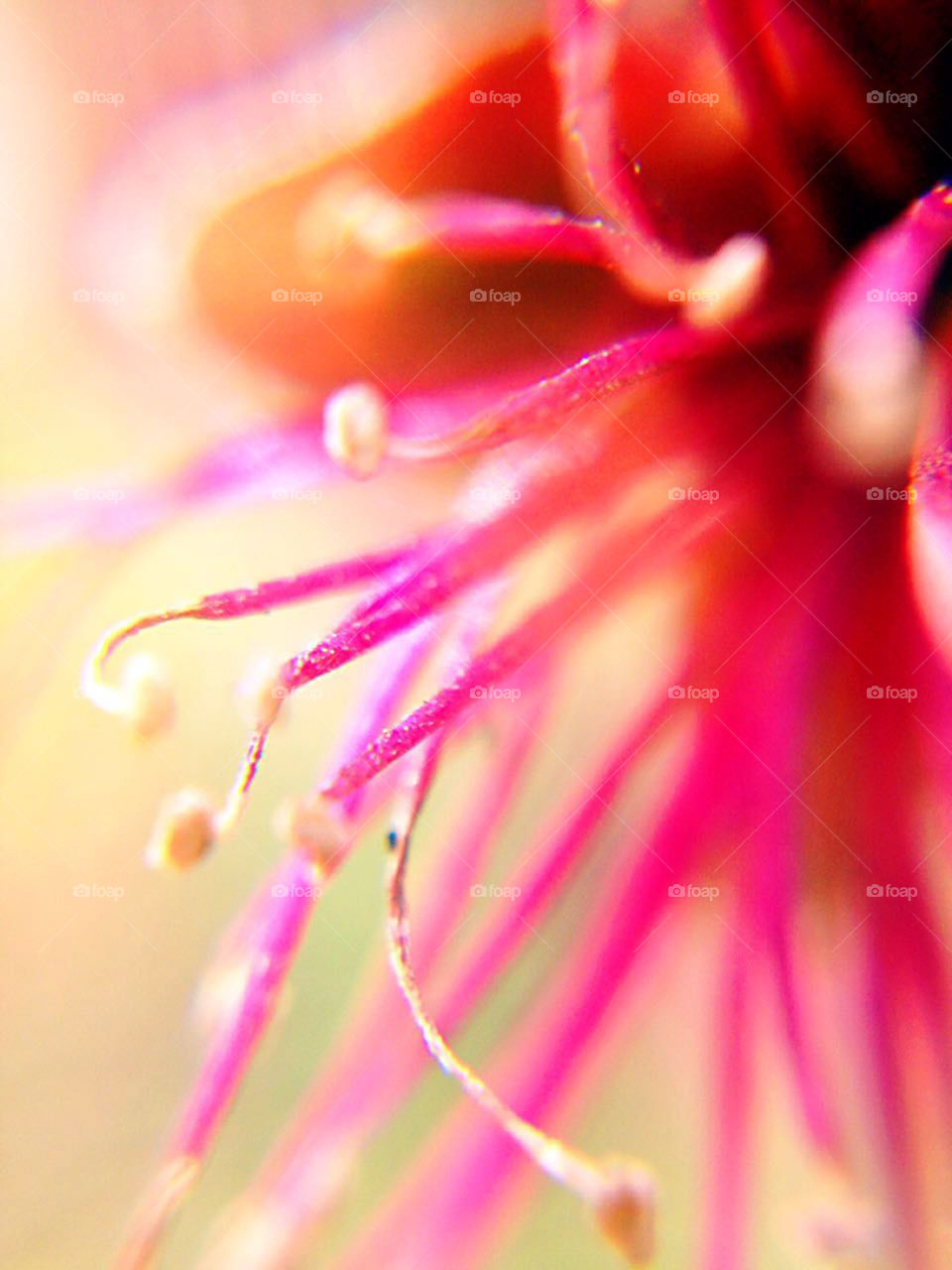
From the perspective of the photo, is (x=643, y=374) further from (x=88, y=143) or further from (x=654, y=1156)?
(x=654, y=1156)

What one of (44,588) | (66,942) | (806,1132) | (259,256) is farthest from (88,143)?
(806,1132)

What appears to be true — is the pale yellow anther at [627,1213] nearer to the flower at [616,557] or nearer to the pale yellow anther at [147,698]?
the flower at [616,557]

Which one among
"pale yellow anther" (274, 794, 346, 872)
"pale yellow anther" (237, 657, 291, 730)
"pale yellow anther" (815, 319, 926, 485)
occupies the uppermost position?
"pale yellow anther" (815, 319, 926, 485)

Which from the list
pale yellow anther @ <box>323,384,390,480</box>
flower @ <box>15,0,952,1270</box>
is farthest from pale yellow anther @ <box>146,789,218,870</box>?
pale yellow anther @ <box>323,384,390,480</box>

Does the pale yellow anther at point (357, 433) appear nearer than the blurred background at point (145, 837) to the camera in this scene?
Yes

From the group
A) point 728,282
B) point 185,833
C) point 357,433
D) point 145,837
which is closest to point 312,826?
point 185,833

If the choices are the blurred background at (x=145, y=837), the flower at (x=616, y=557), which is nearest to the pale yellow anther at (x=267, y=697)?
the flower at (x=616, y=557)

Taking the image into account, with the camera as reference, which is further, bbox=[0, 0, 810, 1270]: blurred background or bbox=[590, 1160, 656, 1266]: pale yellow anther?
bbox=[0, 0, 810, 1270]: blurred background

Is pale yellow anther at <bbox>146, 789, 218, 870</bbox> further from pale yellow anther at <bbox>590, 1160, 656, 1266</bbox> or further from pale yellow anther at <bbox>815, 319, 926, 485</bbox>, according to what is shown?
pale yellow anther at <bbox>815, 319, 926, 485</bbox>
